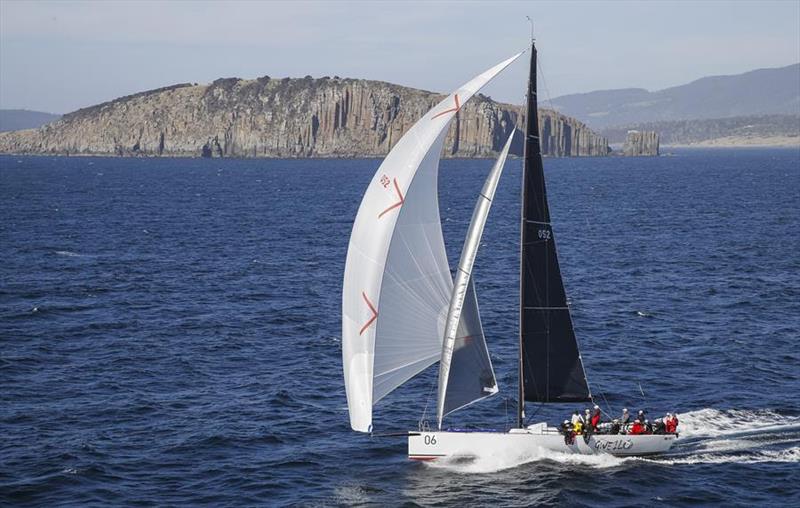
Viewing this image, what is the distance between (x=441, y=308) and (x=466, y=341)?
1505 millimetres

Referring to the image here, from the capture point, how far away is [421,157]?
103 feet

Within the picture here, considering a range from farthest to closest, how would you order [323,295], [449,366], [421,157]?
1. [323,295]
2. [449,366]
3. [421,157]

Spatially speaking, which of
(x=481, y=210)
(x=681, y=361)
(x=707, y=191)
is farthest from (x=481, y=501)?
(x=707, y=191)

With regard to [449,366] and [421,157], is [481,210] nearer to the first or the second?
[421,157]

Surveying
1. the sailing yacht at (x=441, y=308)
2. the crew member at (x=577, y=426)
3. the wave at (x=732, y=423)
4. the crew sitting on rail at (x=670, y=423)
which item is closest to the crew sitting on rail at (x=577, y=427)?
the crew member at (x=577, y=426)

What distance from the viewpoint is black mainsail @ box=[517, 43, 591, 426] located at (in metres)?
33.6

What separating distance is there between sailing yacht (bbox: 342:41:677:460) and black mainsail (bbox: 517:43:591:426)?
0.04 metres

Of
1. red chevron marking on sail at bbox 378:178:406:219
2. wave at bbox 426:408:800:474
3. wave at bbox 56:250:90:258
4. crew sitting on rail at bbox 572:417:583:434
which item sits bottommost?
wave at bbox 426:408:800:474

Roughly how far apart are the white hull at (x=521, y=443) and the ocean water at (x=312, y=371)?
0.36m

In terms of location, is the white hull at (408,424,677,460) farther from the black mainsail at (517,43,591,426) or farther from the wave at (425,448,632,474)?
the black mainsail at (517,43,591,426)

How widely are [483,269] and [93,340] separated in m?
34.4

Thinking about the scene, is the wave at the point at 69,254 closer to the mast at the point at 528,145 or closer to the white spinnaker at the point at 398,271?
the white spinnaker at the point at 398,271

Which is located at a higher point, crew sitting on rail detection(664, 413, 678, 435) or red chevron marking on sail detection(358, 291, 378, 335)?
red chevron marking on sail detection(358, 291, 378, 335)

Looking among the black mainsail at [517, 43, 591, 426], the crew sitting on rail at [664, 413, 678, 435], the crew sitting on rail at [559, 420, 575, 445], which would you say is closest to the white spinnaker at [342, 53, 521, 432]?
the black mainsail at [517, 43, 591, 426]
